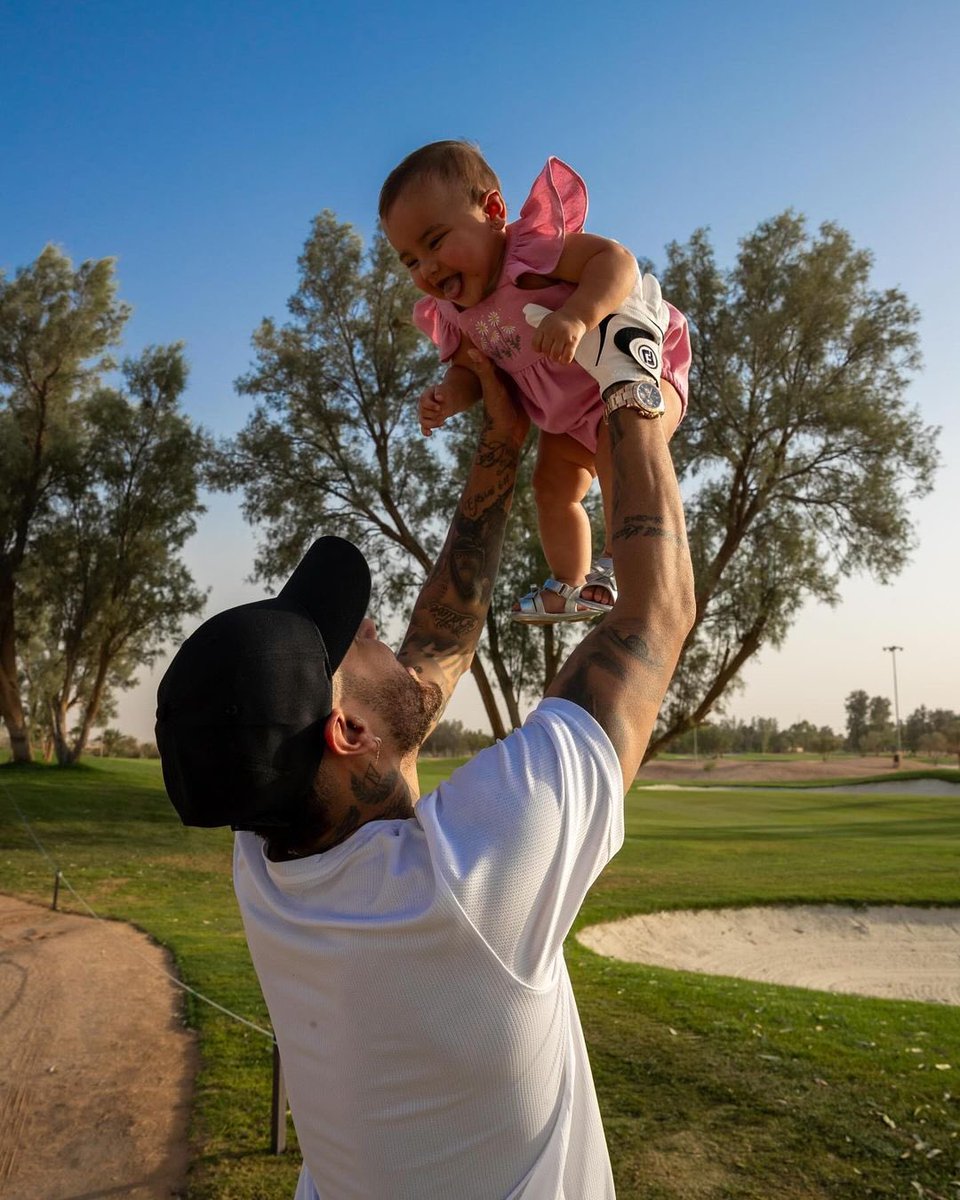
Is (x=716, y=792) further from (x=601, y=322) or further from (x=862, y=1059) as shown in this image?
(x=601, y=322)

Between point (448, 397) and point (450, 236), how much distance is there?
1.37 ft

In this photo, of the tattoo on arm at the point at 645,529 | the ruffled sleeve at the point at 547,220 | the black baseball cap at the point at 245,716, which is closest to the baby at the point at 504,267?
the ruffled sleeve at the point at 547,220

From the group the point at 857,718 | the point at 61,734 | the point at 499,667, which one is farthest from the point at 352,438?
the point at 857,718

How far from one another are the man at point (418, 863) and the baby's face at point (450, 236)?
3.20 feet

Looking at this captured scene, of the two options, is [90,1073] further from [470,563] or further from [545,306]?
[545,306]

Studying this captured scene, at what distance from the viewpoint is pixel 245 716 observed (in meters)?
1.51

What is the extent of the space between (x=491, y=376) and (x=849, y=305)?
16.4 meters

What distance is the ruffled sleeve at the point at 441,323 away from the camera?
109 inches

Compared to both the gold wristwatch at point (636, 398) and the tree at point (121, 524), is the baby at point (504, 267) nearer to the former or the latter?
the gold wristwatch at point (636, 398)

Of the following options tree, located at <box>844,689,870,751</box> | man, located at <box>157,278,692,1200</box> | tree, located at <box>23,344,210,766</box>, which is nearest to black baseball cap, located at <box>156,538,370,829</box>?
man, located at <box>157,278,692,1200</box>

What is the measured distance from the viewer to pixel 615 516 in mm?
1699

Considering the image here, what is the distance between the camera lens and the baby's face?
2.51 meters

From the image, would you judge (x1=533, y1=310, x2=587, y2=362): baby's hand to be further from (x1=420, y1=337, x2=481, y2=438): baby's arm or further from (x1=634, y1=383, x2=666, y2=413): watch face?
(x1=420, y1=337, x2=481, y2=438): baby's arm

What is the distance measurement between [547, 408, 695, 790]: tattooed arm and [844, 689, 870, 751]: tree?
98.1 meters
